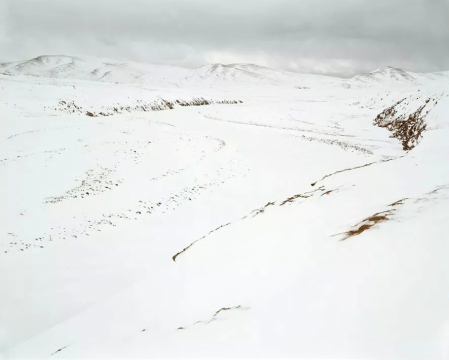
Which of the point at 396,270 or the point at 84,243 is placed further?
the point at 84,243

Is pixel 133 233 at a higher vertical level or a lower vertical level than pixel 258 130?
lower

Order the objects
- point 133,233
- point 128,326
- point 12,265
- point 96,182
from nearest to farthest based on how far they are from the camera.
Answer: point 128,326 → point 12,265 → point 133,233 → point 96,182

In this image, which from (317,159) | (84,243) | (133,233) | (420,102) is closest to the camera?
(84,243)

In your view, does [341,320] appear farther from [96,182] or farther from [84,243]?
[96,182]

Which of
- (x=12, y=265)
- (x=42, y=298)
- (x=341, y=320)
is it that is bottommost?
(x=42, y=298)

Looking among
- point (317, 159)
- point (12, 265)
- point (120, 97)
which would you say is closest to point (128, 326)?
point (12, 265)

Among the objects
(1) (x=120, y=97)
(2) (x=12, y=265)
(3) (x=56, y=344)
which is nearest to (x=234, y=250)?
(3) (x=56, y=344)

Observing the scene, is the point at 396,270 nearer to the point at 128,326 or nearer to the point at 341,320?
the point at 341,320
